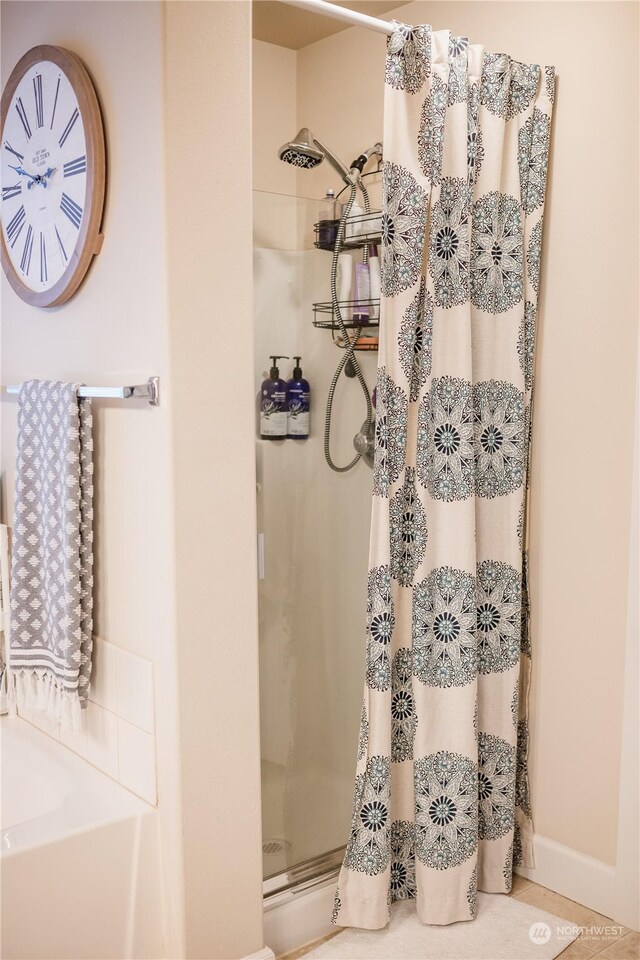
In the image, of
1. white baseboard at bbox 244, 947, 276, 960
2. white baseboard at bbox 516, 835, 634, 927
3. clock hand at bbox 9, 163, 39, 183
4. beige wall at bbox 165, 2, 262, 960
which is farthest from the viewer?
white baseboard at bbox 516, 835, 634, 927

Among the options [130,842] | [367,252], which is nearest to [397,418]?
[367,252]

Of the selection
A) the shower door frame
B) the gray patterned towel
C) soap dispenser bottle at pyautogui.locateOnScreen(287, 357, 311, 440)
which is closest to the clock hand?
the gray patterned towel

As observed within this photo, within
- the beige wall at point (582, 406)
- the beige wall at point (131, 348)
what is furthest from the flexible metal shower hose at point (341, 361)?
the beige wall at point (131, 348)

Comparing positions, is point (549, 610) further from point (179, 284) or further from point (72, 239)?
point (72, 239)

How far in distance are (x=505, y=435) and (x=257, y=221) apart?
83cm

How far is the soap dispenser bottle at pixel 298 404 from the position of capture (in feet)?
7.65

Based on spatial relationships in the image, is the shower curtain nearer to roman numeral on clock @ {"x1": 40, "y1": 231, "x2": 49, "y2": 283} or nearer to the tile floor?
the tile floor

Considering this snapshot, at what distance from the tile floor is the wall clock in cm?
169

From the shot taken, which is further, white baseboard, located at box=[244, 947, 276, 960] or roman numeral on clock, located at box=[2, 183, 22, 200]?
roman numeral on clock, located at box=[2, 183, 22, 200]

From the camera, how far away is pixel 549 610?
2324 mm

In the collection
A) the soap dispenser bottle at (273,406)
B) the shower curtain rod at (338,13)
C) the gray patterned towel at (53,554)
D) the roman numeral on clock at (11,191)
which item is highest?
the shower curtain rod at (338,13)

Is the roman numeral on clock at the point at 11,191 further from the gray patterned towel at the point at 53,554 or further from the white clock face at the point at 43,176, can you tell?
the gray patterned towel at the point at 53,554

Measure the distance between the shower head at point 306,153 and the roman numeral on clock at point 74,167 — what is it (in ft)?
2.30

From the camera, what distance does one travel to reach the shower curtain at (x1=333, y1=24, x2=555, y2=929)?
6.73 ft
